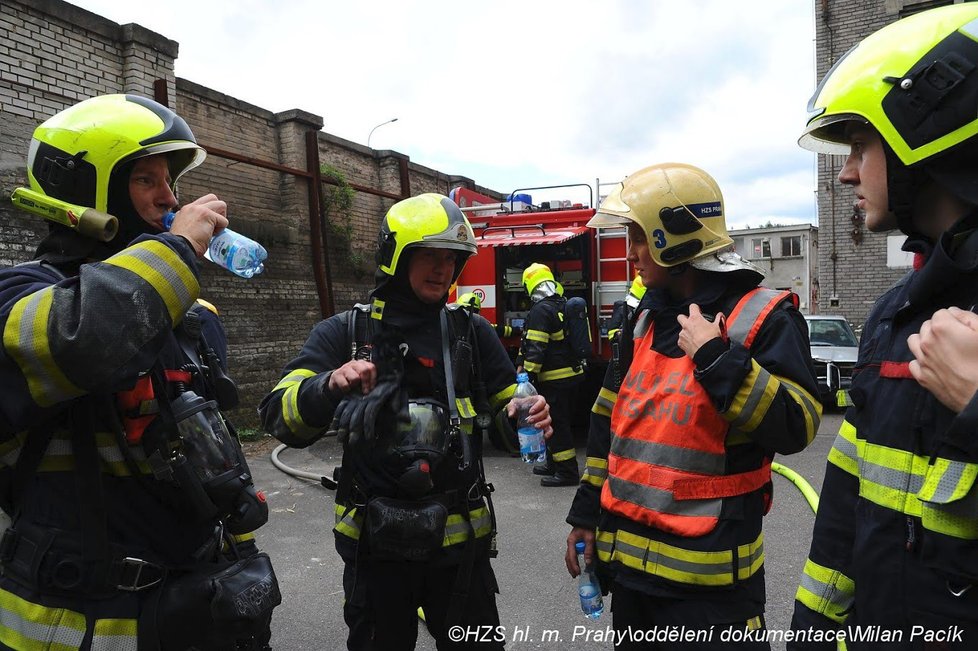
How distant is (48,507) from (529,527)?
13.2 ft

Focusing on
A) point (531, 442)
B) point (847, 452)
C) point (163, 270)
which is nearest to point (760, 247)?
point (531, 442)

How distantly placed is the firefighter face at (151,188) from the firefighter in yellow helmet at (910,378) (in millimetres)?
1907

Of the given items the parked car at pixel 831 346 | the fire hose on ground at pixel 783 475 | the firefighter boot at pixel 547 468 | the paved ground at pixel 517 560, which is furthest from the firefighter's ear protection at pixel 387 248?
the parked car at pixel 831 346

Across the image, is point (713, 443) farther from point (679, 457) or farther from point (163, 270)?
point (163, 270)

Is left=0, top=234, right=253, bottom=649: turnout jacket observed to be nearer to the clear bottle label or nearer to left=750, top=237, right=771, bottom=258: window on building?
the clear bottle label

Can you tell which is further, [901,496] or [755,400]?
[755,400]

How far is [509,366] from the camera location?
2.78 meters

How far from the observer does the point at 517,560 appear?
14.3 ft

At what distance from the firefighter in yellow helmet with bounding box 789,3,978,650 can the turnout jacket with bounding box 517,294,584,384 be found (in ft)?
16.6

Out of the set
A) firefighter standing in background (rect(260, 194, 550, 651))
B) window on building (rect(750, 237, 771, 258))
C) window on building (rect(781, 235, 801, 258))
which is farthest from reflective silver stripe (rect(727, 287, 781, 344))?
window on building (rect(781, 235, 801, 258))

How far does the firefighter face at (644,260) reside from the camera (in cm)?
229

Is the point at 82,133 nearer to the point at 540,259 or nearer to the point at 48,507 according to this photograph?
the point at 48,507

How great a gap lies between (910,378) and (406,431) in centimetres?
155

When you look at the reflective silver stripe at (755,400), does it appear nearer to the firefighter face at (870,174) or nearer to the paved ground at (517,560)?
the firefighter face at (870,174)
